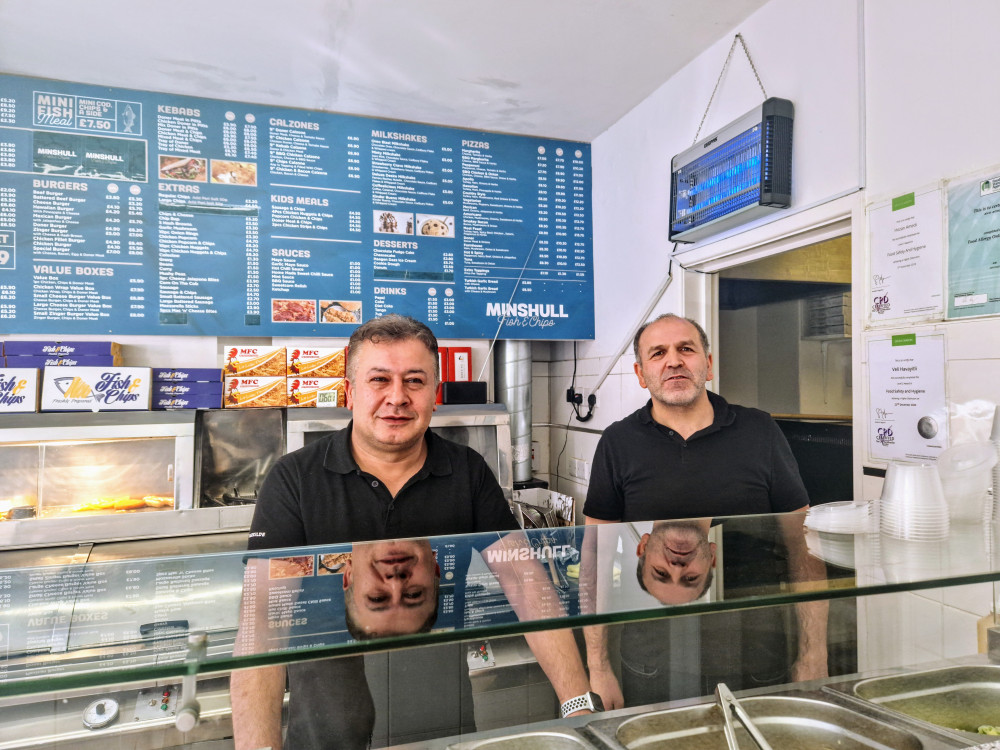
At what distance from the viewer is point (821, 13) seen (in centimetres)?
199

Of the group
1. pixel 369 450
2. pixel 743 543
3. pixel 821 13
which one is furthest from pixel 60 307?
pixel 821 13

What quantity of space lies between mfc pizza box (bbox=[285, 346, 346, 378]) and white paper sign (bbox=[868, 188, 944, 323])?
7.23 feet

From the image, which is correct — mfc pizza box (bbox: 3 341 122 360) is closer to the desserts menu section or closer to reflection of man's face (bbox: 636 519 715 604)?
the desserts menu section

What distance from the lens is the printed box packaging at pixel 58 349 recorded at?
2.56m

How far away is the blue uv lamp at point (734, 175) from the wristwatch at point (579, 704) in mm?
1768

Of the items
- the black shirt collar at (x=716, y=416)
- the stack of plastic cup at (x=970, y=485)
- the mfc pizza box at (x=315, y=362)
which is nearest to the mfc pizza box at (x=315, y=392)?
the mfc pizza box at (x=315, y=362)

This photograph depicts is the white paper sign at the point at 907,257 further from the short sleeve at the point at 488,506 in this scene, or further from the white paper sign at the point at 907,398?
the short sleeve at the point at 488,506

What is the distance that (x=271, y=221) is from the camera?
302cm

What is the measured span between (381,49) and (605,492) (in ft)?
6.40

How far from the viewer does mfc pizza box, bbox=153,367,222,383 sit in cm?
270

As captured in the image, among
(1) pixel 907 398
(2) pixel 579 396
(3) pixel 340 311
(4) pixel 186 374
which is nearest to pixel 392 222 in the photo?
(3) pixel 340 311

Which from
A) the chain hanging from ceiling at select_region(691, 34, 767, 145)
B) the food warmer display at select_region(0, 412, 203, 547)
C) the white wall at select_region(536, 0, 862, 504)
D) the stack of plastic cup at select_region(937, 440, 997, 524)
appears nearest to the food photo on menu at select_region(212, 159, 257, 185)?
the food warmer display at select_region(0, 412, 203, 547)

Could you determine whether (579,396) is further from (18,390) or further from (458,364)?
(18,390)

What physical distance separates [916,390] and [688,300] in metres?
1.18
